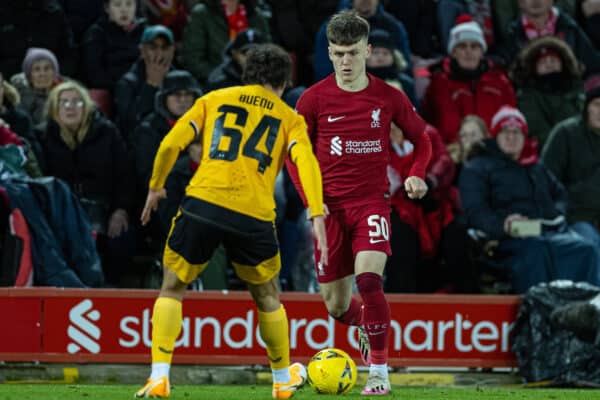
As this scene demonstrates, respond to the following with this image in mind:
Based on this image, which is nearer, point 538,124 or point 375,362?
point 375,362

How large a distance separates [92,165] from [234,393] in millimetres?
3465

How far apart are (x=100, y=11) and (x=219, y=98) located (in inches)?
246

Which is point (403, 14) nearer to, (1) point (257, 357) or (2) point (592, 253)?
(2) point (592, 253)

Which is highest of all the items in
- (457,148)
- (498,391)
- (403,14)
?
(403,14)

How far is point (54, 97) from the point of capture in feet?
37.2

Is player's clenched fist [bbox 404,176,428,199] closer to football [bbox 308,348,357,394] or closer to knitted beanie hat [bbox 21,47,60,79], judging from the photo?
football [bbox 308,348,357,394]

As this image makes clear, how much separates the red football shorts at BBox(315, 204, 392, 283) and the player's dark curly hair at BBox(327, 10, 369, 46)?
39.9 inches

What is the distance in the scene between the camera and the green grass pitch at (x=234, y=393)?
315 inches

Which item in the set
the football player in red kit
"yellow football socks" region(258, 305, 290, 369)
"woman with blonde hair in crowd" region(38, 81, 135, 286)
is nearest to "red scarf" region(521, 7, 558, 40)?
"woman with blonde hair in crowd" region(38, 81, 135, 286)

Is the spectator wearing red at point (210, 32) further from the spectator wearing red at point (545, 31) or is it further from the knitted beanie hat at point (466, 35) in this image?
the spectator wearing red at point (545, 31)

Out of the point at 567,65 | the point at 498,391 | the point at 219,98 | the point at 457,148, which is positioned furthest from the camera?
the point at 567,65

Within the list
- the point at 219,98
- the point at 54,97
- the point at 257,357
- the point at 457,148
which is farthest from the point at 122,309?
the point at 457,148

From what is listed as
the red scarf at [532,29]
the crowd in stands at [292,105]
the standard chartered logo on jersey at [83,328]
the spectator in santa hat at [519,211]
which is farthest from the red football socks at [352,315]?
the red scarf at [532,29]

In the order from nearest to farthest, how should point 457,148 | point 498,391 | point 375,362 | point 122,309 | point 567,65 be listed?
point 375,362
point 498,391
point 122,309
point 457,148
point 567,65
